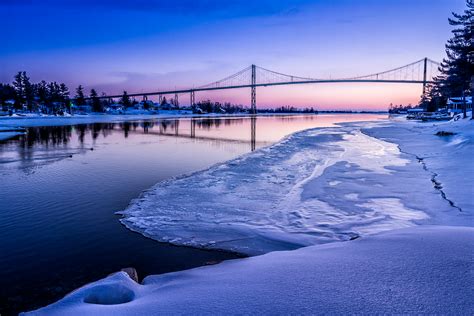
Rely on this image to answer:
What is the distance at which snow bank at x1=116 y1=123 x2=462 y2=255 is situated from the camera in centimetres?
526

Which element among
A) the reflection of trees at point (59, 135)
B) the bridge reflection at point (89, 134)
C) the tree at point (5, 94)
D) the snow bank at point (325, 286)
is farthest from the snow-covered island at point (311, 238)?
the tree at point (5, 94)

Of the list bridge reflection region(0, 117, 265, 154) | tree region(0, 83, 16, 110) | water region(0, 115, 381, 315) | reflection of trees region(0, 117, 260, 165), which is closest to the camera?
water region(0, 115, 381, 315)

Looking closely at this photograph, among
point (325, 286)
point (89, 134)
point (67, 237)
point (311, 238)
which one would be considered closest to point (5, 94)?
point (89, 134)

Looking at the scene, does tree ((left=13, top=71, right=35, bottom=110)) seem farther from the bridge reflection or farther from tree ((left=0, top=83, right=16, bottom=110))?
the bridge reflection

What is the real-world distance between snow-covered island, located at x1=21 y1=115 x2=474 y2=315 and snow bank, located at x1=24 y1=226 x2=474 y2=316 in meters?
0.01

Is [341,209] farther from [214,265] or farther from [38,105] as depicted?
[38,105]

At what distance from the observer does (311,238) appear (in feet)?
16.7

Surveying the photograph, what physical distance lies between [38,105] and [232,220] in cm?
10032

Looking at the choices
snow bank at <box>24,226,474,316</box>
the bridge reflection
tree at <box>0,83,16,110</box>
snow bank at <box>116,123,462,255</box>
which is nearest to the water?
snow bank at <box>116,123,462,255</box>

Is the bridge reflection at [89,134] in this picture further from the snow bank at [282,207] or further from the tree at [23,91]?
the tree at [23,91]

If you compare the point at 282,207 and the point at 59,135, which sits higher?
the point at 59,135

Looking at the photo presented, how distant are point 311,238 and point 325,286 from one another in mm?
2707

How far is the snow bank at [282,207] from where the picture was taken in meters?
5.26

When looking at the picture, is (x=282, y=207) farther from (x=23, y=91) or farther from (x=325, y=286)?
(x=23, y=91)
